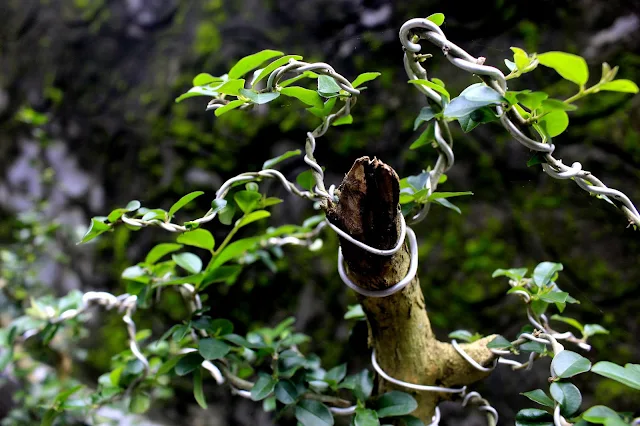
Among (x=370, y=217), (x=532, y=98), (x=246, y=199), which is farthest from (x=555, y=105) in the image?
(x=246, y=199)

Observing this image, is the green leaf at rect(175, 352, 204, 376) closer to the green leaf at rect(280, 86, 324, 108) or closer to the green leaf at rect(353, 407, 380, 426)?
the green leaf at rect(353, 407, 380, 426)

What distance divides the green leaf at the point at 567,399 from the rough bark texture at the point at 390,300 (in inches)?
4.5

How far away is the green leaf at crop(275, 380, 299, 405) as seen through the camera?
1.34 ft

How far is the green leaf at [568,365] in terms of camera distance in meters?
0.29

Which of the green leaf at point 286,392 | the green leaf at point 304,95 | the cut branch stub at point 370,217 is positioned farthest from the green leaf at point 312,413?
the green leaf at point 304,95

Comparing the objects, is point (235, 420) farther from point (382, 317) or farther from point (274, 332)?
point (382, 317)

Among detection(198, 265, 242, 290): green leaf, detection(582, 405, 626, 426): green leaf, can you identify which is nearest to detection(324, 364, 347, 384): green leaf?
detection(198, 265, 242, 290): green leaf

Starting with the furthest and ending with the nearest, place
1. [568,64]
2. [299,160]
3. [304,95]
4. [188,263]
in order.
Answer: [299,160]
[188,263]
[304,95]
[568,64]

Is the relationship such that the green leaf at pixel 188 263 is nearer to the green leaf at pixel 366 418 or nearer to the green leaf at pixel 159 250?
the green leaf at pixel 159 250

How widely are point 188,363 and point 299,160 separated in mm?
471

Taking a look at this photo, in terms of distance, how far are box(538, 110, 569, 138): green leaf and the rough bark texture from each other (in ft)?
0.37

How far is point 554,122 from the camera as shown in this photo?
1.01 feet

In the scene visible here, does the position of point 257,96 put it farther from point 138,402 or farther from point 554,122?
point 138,402

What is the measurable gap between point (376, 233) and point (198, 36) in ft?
2.86
